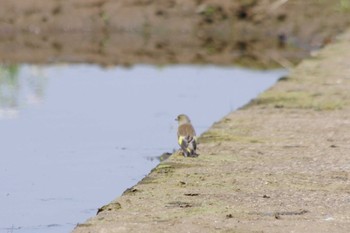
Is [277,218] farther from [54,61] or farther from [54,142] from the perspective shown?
[54,61]

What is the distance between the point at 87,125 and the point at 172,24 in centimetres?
961

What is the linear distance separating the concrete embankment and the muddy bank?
8.14 metres

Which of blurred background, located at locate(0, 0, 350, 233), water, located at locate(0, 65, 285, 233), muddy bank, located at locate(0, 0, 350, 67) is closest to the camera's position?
water, located at locate(0, 65, 285, 233)

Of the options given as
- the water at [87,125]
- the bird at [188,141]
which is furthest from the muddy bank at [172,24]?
the bird at [188,141]

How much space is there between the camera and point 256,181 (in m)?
7.21

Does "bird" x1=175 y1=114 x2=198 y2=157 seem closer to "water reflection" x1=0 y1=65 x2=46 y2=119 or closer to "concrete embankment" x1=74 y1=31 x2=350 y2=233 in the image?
"concrete embankment" x1=74 y1=31 x2=350 y2=233

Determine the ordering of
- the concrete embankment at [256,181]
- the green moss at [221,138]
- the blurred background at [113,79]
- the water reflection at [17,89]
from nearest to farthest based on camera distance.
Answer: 1. the concrete embankment at [256,181]
2. the blurred background at [113,79]
3. the green moss at [221,138]
4. the water reflection at [17,89]

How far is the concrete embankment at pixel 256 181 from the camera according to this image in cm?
615

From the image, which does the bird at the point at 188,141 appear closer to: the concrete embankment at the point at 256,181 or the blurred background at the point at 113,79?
the concrete embankment at the point at 256,181

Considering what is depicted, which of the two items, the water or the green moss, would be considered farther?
the green moss

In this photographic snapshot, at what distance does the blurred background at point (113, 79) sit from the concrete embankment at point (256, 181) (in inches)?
20.5

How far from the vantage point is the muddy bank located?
18.7 meters

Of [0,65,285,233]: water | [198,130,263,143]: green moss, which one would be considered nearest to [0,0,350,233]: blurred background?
[0,65,285,233]: water

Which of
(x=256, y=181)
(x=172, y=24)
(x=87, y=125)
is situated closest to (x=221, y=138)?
(x=256, y=181)
